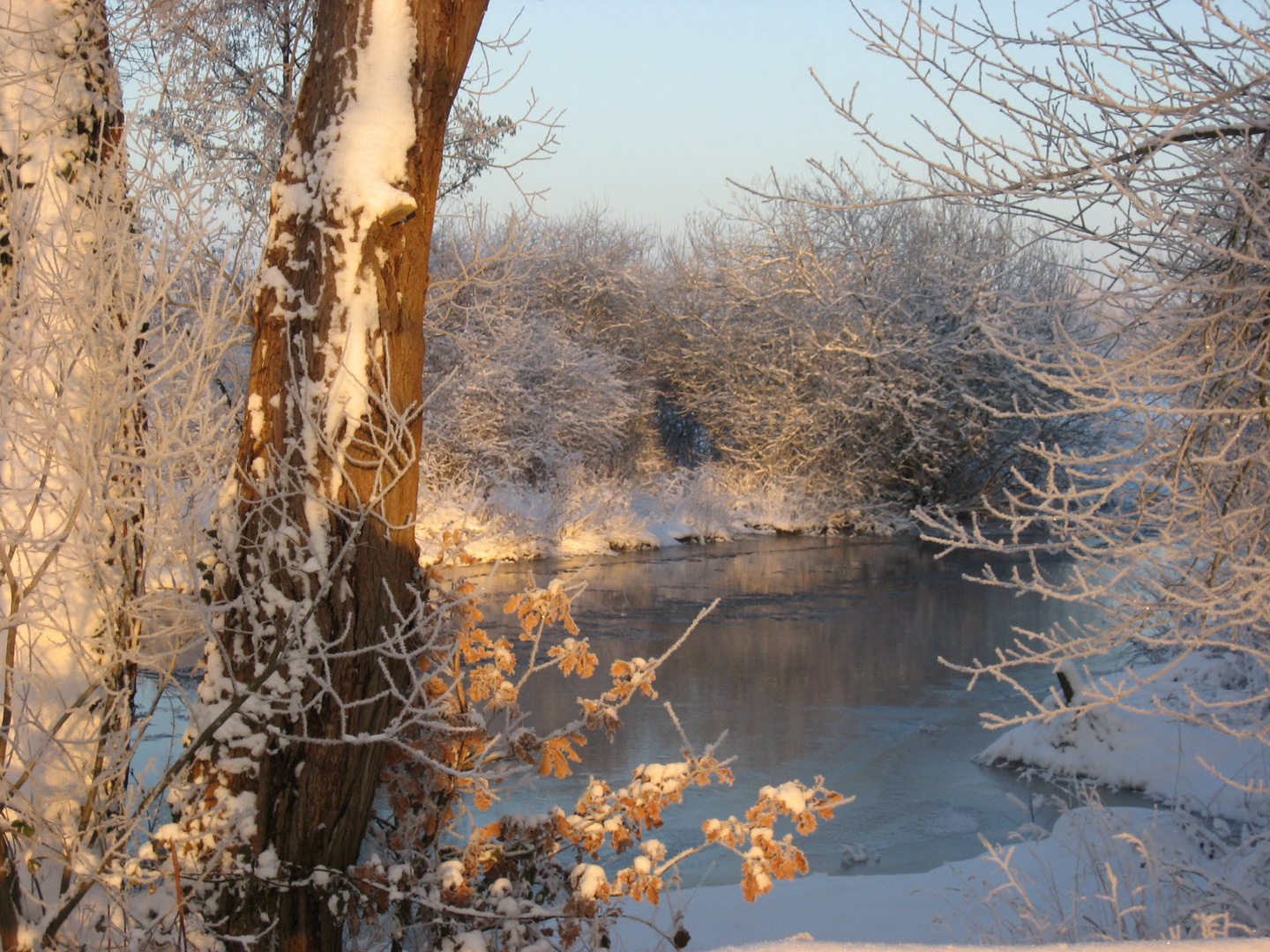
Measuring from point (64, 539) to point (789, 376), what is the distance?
2386cm

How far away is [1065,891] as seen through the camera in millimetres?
5039

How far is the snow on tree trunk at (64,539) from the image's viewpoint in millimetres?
2957

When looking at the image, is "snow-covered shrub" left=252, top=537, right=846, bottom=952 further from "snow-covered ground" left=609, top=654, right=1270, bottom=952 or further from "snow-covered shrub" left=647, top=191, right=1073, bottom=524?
"snow-covered shrub" left=647, top=191, right=1073, bottom=524

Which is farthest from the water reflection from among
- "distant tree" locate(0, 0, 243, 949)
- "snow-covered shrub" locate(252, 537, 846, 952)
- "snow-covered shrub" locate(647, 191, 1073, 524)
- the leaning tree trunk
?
"snow-covered shrub" locate(647, 191, 1073, 524)

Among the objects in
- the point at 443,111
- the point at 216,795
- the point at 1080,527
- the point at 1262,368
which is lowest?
the point at 216,795

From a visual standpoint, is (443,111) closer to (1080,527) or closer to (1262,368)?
(1080,527)

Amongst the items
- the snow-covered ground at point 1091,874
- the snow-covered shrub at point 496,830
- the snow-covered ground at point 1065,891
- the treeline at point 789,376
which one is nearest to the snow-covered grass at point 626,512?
the treeline at point 789,376

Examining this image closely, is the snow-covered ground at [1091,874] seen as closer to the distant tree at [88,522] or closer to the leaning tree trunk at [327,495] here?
the leaning tree trunk at [327,495]

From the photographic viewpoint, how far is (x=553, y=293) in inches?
1009

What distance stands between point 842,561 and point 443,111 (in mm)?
16739

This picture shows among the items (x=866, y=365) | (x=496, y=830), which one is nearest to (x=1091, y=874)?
(x=496, y=830)

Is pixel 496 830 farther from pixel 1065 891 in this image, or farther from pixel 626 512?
pixel 626 512

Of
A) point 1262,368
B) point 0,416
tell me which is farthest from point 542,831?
point 1262,368

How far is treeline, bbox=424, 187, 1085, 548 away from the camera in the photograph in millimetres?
22562
